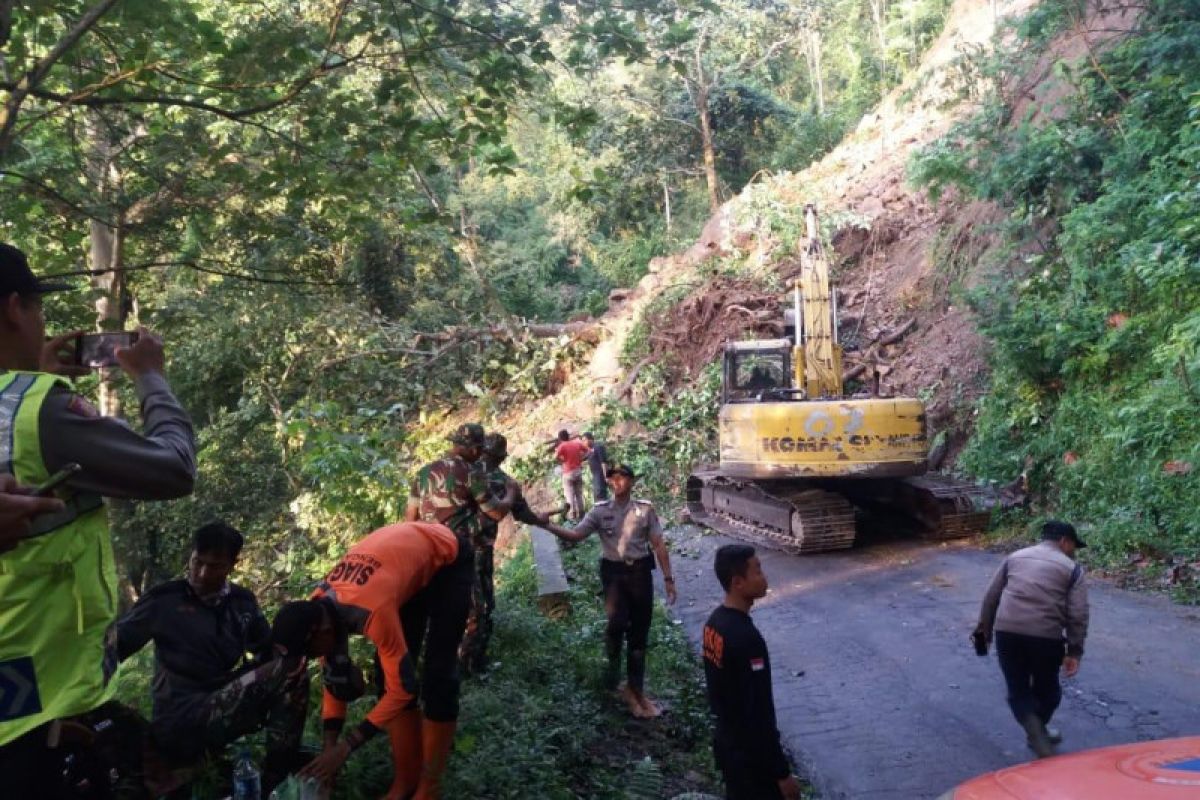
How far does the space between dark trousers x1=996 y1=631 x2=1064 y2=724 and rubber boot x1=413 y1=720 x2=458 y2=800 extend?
3.46m

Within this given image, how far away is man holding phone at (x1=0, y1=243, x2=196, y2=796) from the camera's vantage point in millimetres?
2176

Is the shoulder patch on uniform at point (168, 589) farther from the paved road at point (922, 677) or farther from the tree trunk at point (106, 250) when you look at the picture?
the paved road at point (922, 677)

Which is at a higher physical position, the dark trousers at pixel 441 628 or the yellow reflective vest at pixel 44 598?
the yellow reflective vest at pixel 44 598

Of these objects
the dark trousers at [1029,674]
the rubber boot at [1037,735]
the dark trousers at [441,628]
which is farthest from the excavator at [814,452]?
the dark trousers at [441,628]

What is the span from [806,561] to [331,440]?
7.06 m

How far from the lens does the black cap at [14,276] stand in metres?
2.29

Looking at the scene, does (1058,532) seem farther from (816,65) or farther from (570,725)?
(816,65)

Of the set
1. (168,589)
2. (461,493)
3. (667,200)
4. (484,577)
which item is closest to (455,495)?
(461,493)

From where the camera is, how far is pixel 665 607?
1061cm

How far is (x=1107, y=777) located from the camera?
9.93 ft

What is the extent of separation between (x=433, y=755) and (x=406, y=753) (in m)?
0.15

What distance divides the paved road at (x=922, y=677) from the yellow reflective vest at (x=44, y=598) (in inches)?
185

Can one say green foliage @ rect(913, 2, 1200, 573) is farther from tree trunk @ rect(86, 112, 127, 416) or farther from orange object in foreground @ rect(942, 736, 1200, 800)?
tree trunk @ rect(86, 112, 127, 416)

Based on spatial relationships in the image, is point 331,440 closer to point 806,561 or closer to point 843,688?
point 843,688
